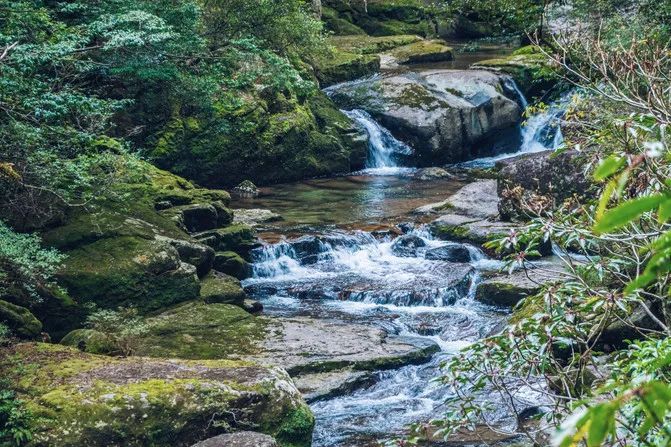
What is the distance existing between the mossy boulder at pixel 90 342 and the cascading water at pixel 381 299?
2472 mm

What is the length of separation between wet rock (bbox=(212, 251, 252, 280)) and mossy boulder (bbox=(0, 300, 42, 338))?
4.97 m

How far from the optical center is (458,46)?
112ft

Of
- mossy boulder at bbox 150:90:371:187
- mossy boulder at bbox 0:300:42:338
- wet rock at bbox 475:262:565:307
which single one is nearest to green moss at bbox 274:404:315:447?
mossy boulder at bbox 0:300:42:338

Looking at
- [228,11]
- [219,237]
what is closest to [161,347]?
[219,237]

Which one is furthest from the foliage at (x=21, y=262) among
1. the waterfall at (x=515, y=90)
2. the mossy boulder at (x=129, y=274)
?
the waterfall at (x=515, y=90)

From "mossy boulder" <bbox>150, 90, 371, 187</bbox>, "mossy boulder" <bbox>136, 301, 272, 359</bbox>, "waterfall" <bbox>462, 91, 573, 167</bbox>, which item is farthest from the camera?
"waterfall" <bbox>462, 91, 573, 167</bbox>

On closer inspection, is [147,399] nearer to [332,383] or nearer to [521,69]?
[332,383]

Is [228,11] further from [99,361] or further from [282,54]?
[99,361]

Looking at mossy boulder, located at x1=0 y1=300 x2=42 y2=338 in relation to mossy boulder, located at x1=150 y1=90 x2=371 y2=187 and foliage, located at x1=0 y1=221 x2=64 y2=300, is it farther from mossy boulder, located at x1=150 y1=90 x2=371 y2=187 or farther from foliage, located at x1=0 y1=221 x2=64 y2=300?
mossy boulder, located at x1=150 y1=90 x2=371 y2=187

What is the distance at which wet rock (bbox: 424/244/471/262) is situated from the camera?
554 inches

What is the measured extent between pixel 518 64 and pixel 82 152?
18.9 m

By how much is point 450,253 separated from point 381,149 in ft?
29.8

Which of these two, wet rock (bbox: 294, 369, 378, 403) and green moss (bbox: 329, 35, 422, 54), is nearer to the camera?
wet rock (bbox: 294, 369, 378, 403)

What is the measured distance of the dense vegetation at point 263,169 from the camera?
13.6 feet
